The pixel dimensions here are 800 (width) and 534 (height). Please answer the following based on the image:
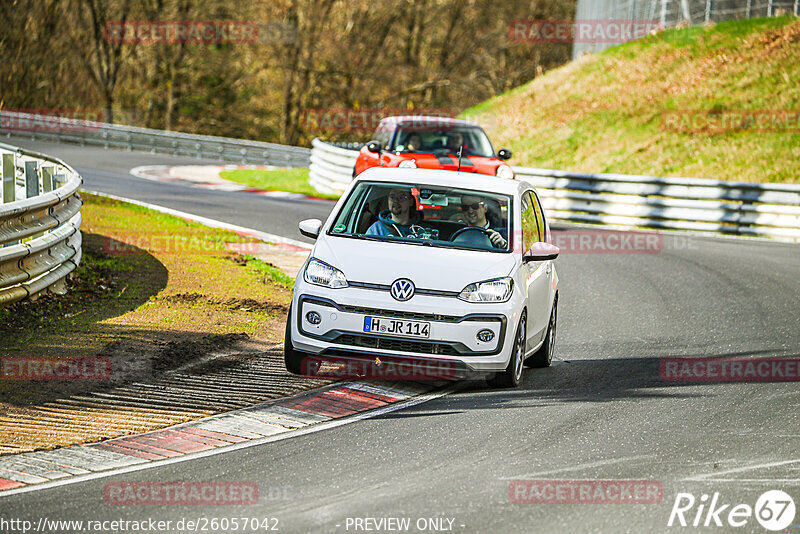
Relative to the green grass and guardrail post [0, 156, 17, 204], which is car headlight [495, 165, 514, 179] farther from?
guardrail post [0, 156, 17, 204]

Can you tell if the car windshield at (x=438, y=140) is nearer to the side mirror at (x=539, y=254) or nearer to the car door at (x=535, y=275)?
the car door at (x=535, y=275)

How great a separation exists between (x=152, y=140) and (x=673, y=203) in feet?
73.1

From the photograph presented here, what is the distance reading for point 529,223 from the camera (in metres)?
9.70

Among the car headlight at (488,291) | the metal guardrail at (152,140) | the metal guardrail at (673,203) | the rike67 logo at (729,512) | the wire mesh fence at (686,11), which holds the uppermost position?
the wire mesh fence at (686,11)

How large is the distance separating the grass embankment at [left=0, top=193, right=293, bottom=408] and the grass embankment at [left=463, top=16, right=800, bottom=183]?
16168 millimetres

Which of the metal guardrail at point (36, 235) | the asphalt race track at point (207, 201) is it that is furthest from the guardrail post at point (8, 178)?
the asphalt race track at point (207, 201)

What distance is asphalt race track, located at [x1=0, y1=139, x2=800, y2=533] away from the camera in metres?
5.54

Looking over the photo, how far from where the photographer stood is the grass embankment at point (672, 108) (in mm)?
28484

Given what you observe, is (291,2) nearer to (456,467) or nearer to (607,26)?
(607,26)

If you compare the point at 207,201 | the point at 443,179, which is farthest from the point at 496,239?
the point at 207,201

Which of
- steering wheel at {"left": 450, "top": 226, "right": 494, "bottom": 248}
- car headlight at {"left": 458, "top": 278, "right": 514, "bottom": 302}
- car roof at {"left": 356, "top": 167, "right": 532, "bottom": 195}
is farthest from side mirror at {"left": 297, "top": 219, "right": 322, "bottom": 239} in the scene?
car headlight at {"left": 458, "top": 278, "right": 514, "bottom": 302}

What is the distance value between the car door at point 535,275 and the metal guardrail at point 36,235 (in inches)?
178

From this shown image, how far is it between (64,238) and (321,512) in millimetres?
6748

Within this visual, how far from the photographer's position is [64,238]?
11.3 m
